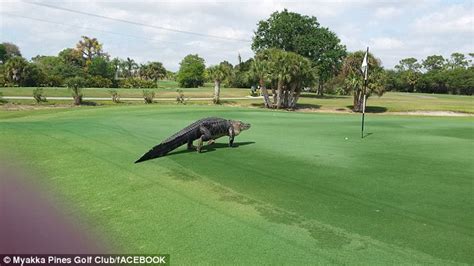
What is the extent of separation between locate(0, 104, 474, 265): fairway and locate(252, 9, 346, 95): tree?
55310mm

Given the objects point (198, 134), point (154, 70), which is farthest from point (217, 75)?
point (154, 70)

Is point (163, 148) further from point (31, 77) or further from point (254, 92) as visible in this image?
point (31, 77)

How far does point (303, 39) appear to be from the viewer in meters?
69.9

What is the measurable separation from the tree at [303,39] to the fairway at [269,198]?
181ft

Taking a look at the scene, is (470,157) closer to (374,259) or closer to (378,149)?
(378,149)

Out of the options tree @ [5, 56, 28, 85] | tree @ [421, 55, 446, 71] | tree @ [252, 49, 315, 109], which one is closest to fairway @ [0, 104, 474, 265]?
tree @ [252, 49, 315, 109]

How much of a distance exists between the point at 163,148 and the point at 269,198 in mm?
5265

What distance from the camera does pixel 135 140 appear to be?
17.4 meters

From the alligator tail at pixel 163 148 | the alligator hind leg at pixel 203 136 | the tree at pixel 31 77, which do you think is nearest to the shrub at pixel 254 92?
the tree at pixel 31 77

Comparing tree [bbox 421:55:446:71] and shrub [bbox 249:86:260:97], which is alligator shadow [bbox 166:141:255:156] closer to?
shrub [bbox 249:86:260:97]

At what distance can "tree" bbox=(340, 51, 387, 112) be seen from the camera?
5147 centimetres

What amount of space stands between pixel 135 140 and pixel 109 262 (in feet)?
37.9

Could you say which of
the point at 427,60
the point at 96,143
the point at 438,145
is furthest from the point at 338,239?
the point at 427,60

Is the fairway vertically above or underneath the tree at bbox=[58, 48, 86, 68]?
underneath
